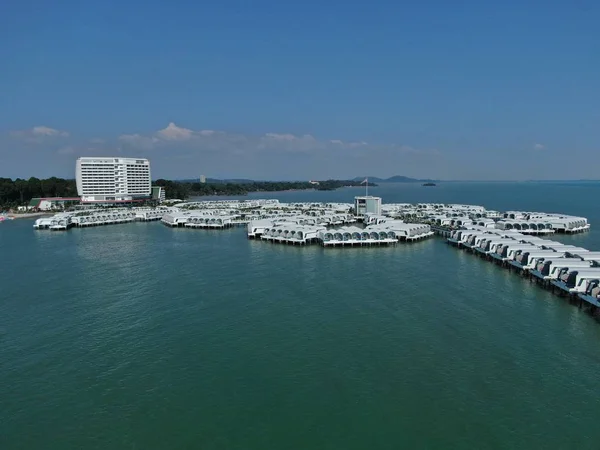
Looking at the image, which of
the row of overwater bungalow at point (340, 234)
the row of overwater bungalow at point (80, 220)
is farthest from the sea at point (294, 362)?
the row of overwater bungalow at point (80, 220)

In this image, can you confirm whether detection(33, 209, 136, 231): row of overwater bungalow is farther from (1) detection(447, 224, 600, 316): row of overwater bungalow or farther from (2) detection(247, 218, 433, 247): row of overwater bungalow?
(1) detection(447, 224, 600, 316): row of overwater bungalow

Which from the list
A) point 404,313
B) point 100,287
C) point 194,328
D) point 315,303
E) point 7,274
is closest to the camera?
point 194,328

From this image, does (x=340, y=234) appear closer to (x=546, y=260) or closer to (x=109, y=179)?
(x=546, y=260)

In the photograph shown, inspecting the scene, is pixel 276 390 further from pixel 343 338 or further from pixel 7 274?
pixel 7 274

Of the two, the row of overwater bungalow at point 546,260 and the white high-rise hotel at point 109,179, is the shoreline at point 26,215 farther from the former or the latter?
the row of overwater bungalow at point 546,260

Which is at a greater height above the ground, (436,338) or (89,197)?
(89,197)

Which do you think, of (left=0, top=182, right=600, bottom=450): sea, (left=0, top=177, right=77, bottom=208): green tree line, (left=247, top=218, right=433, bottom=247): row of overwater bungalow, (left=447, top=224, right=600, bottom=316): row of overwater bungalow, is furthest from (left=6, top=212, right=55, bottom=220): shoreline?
(left=447, top=224, right=600, bottom=316): row of overwater bungalow

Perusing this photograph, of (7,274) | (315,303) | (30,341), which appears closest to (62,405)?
(30,341)
